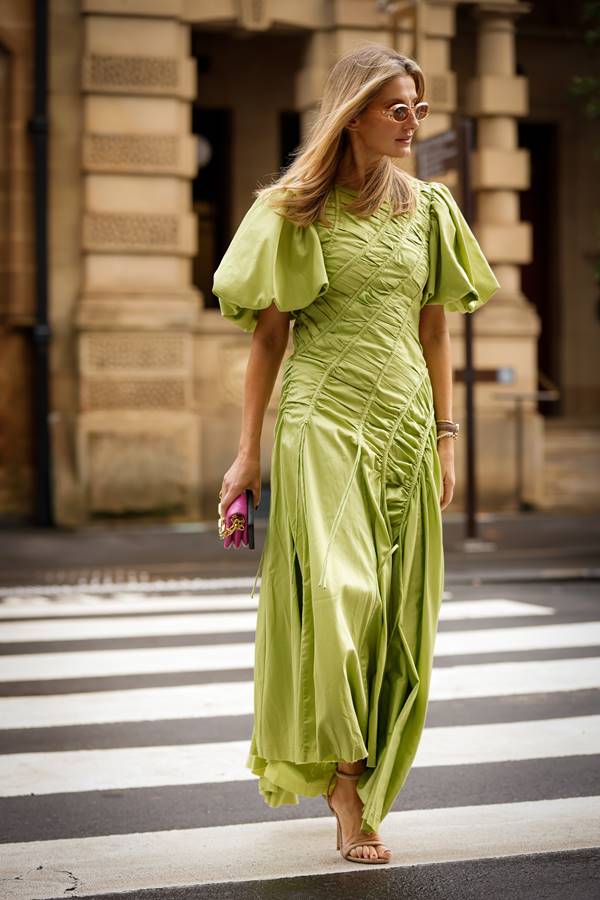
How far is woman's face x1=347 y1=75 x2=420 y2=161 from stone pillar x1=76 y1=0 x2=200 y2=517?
11228mm

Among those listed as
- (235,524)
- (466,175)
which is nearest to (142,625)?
(235,524)

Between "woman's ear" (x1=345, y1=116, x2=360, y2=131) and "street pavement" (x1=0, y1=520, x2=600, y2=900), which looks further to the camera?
"woman's ear" (x1=345, y1=116, x2=360, y2=131)

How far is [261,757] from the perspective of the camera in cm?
419

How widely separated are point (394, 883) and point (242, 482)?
3.67 ft

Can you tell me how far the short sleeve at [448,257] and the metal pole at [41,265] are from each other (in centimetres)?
1118

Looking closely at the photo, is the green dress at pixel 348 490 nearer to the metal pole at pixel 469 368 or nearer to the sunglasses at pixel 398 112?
the sunglasses at pixel 398 112

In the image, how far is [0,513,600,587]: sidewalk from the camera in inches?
452

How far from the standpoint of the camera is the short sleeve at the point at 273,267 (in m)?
4.07

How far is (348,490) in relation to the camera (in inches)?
161

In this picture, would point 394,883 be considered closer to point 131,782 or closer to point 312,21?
point 131,782

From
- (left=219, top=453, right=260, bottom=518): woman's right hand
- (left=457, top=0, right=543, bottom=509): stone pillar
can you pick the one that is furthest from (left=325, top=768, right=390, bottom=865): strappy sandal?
(left=457, top=0, right=543, bottom=509): stone pillar

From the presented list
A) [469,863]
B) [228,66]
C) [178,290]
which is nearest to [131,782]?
[469,863]

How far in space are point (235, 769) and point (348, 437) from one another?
1696 millimetres

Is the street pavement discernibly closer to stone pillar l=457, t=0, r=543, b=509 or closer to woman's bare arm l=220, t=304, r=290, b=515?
woman's bare arm l=220, t=304, r=290, b=515
